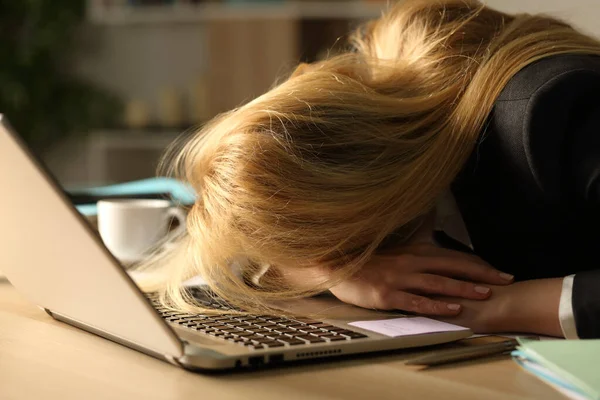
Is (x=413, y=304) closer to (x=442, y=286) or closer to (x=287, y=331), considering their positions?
(x=442, y=286)

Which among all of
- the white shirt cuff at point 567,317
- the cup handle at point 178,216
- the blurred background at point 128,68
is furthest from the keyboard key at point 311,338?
the blurred background at point 128,68

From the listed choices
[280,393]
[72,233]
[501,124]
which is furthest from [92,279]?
[501,124]

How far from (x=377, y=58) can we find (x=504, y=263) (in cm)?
32

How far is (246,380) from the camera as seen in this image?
0.71m

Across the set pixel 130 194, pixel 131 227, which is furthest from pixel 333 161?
pixel 130 194

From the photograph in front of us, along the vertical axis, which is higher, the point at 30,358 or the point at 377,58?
the point at 377,58

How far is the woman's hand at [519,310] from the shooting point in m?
0.87

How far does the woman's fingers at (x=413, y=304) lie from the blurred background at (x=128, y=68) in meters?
2.68

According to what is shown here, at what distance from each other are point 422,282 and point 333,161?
17 centimetres

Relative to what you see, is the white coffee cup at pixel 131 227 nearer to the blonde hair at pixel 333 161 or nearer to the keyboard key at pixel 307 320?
the blonde hair at pixel 333 161

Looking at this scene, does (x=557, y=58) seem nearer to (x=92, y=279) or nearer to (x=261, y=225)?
(x=261, y=225)

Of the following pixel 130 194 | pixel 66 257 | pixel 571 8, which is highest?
pixel 571 8

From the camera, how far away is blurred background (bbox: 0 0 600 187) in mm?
3613

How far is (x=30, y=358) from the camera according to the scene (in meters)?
0.79
